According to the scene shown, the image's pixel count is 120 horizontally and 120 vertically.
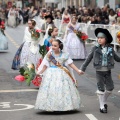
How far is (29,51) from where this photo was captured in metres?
16.6

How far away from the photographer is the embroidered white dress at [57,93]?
10.3m

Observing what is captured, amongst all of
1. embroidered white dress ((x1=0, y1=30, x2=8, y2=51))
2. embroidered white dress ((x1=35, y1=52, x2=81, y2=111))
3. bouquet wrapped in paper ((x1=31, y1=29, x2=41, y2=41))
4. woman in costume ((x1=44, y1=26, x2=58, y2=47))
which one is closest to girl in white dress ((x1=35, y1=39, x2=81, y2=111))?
embroidered white dress ((x1=35, y1=52, x2=81, y2=111))

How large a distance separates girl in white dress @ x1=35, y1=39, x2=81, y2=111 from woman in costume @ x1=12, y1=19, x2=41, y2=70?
5.22 meters

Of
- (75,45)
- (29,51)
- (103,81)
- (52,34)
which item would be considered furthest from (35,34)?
(103,81)

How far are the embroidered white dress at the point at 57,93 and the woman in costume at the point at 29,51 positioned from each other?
17.8ft

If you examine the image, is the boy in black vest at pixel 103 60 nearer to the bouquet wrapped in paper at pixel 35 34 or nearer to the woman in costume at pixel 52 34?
the woman in costume at pixel 52 34

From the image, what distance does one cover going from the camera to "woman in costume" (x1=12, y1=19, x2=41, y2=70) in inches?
635

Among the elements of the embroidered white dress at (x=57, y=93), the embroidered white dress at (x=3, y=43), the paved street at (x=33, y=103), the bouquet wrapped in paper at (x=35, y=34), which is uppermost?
the bouquet wrapped in paper at (x=35, y=34)

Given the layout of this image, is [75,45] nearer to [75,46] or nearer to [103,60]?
[75,46]

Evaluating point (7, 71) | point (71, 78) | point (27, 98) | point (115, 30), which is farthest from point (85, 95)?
point (115, 30)

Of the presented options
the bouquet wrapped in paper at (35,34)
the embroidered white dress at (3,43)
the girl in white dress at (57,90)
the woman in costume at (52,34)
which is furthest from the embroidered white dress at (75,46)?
the girl in white dress at (57,90)

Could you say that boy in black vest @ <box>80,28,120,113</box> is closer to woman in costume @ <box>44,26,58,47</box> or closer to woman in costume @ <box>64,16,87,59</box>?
woman in costume @ <box>44,26,58,47</box>

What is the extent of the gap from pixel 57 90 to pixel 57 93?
0.18 feet

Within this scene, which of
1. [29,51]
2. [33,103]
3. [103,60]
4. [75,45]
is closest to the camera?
[103,60]
